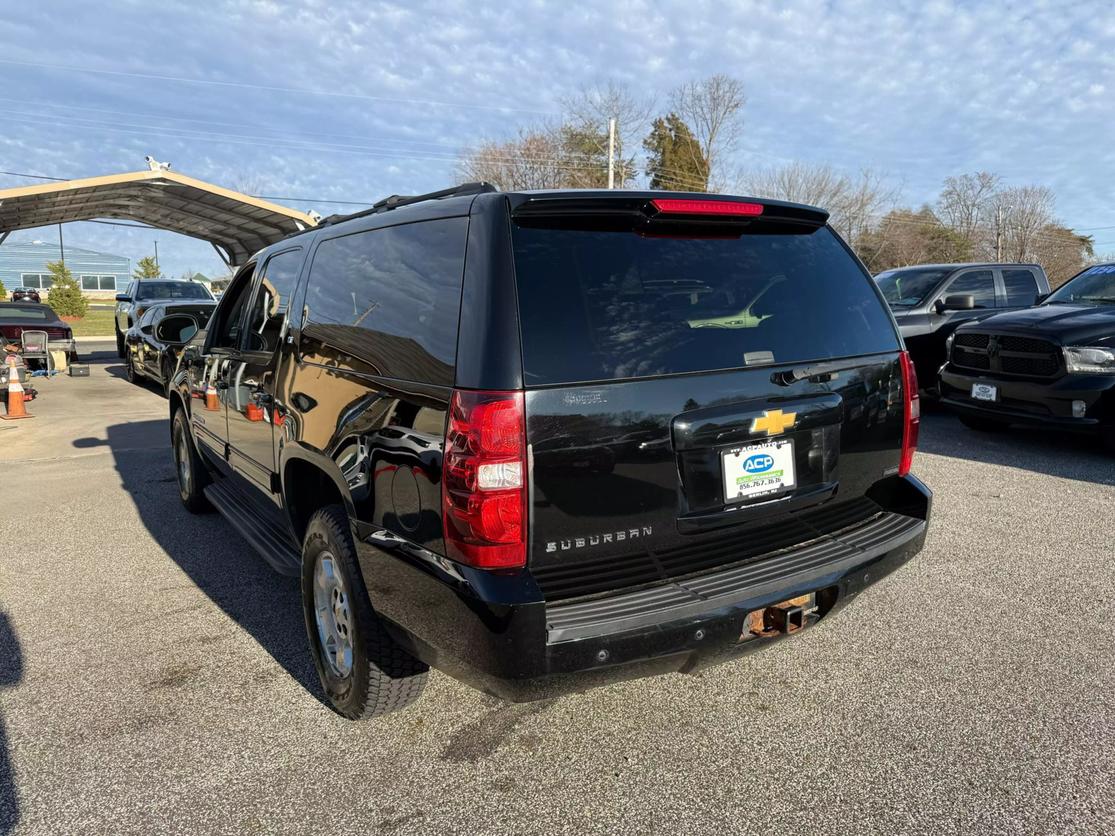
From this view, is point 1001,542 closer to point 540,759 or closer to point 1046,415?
point 1046,415

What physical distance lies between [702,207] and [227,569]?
3544mm

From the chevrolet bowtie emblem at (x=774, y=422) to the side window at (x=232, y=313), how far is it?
3.05 meters

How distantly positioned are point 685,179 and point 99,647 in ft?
143

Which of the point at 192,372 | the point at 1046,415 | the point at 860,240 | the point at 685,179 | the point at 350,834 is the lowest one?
the point at 350,834

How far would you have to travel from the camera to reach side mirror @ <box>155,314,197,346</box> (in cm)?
533

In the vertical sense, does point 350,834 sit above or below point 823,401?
below

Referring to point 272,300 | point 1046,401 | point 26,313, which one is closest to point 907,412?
point 272,300

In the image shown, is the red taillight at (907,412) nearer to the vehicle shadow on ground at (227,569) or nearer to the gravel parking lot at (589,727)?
the gravel parking lot at (589,727)

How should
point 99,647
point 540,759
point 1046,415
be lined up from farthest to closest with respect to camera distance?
point 1046,415
point 99,647
point 540,759

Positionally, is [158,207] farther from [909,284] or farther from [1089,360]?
[1089,360]

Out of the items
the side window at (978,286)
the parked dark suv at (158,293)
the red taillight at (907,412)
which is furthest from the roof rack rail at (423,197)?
the parked dark suv at (158,293)

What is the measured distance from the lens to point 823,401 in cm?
267

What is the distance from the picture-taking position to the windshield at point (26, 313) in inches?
611

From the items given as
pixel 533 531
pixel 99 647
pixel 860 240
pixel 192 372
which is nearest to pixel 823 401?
pixel 533 531
